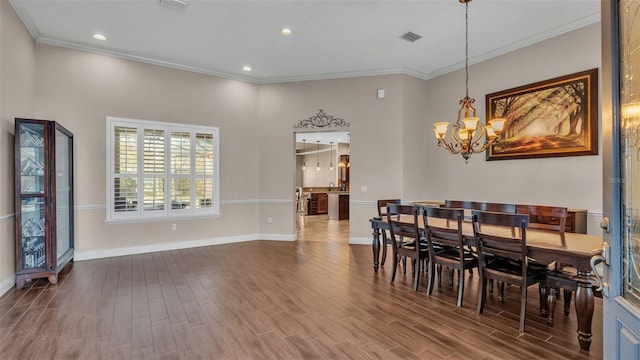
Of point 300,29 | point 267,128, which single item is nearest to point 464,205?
point 300,29

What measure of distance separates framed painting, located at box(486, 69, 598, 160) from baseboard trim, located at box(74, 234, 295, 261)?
445 centimetres

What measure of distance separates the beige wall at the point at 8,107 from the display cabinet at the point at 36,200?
0.38ft

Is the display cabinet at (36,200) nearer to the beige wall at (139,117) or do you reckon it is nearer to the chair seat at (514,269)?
the beige wall at (139,117)

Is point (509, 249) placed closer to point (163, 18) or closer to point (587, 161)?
point (587, 161)

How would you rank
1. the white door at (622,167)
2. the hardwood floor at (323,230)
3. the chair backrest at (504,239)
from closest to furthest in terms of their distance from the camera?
1. the white door at (622,167)
2. the chair backrest at (504,239)
3. the hardwood floor at (323,230)

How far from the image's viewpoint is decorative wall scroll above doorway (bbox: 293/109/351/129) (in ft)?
20.3

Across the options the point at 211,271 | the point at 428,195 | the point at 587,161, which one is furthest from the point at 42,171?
the point at 587,161

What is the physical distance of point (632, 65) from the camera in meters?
1.16

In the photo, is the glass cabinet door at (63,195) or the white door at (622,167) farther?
the glass cabinet door at (63,195)

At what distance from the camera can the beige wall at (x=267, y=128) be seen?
162 inches

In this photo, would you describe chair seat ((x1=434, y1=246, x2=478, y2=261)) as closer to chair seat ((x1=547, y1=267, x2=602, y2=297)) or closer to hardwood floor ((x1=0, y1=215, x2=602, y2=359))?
hardwood floor ((x1=0, y1=215, x2=602, y2=359))

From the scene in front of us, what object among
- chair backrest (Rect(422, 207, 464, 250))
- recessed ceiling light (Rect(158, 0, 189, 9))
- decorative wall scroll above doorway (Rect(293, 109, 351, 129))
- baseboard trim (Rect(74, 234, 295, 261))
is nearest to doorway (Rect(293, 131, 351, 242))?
decorative wall scroll above doorway (Rect(293, 109, 351, 129))

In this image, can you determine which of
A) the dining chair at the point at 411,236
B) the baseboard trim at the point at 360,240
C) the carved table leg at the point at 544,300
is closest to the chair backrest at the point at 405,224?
the dining chair at the point at 411,236

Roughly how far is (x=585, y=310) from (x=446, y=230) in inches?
46.6
